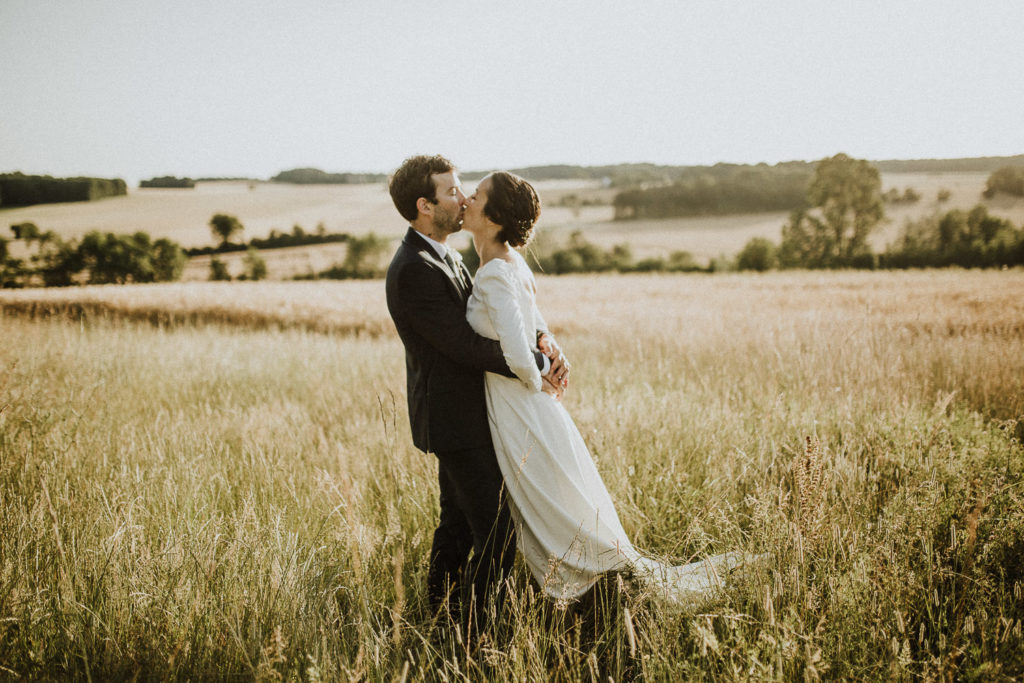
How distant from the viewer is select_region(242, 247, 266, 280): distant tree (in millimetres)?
27656

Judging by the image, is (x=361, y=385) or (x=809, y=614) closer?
(x=809, y=614)

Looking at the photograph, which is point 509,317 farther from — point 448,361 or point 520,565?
point 520,565

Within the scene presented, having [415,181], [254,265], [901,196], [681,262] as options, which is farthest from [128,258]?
[901,196]

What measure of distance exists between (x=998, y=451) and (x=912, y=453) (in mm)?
734

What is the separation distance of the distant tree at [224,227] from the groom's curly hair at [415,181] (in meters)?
28.7

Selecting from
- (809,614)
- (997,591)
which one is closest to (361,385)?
(809,614)

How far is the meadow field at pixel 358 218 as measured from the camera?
15.1 metres

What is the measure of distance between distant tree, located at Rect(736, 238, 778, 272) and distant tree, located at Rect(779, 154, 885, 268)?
2258 millimetres

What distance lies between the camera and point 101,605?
228 centimetres

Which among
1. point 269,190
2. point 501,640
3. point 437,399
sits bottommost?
point 501,640

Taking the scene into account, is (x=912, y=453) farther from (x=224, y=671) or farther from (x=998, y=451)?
(x=224, y=671)

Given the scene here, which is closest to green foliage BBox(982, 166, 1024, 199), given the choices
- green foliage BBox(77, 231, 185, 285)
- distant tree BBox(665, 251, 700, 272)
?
green foliage BBox(77, 231, 185, 285)

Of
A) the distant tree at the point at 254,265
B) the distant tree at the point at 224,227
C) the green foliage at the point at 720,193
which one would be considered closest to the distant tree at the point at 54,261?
the distant tree at the point at 254,265

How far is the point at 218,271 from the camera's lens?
26.0m
